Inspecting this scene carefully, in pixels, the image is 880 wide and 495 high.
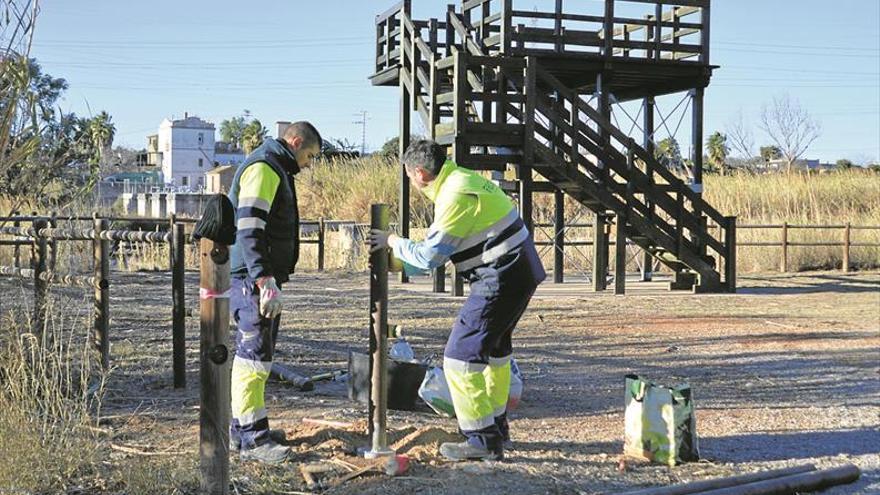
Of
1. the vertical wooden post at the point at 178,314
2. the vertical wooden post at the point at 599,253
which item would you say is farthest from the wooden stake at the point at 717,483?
the vertical wooden post at the point at 599,253

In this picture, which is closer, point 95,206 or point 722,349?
point 722,349

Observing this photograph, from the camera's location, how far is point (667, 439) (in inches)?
240

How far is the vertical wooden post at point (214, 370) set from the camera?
4828mm

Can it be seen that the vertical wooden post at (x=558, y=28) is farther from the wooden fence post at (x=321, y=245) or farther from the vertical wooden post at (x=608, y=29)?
the wooden fence post at (x=321, y=245)

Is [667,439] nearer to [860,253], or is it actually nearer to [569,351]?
[569,351]

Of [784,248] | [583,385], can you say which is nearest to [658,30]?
[784,248]

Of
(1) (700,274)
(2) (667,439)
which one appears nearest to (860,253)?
(1) (700,274)

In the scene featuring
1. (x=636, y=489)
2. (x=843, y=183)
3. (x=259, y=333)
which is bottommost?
(x=636, y=489)

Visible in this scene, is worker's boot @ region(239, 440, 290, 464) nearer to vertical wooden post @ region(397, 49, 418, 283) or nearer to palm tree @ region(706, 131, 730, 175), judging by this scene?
vertical wooden post @ region(397, 49, 418, 283)

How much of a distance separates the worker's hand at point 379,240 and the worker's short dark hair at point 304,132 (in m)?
0.77

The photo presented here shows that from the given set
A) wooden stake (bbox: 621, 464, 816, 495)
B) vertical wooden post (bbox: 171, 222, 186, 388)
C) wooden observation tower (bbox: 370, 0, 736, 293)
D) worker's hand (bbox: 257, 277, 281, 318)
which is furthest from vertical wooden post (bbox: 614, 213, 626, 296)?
worker's hand (bbox: 257, 277, 281, 318)

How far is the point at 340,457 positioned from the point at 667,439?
77.6 inches

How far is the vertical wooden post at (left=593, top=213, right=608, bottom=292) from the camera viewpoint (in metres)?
17.4

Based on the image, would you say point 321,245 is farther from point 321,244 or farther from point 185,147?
point 185,147
